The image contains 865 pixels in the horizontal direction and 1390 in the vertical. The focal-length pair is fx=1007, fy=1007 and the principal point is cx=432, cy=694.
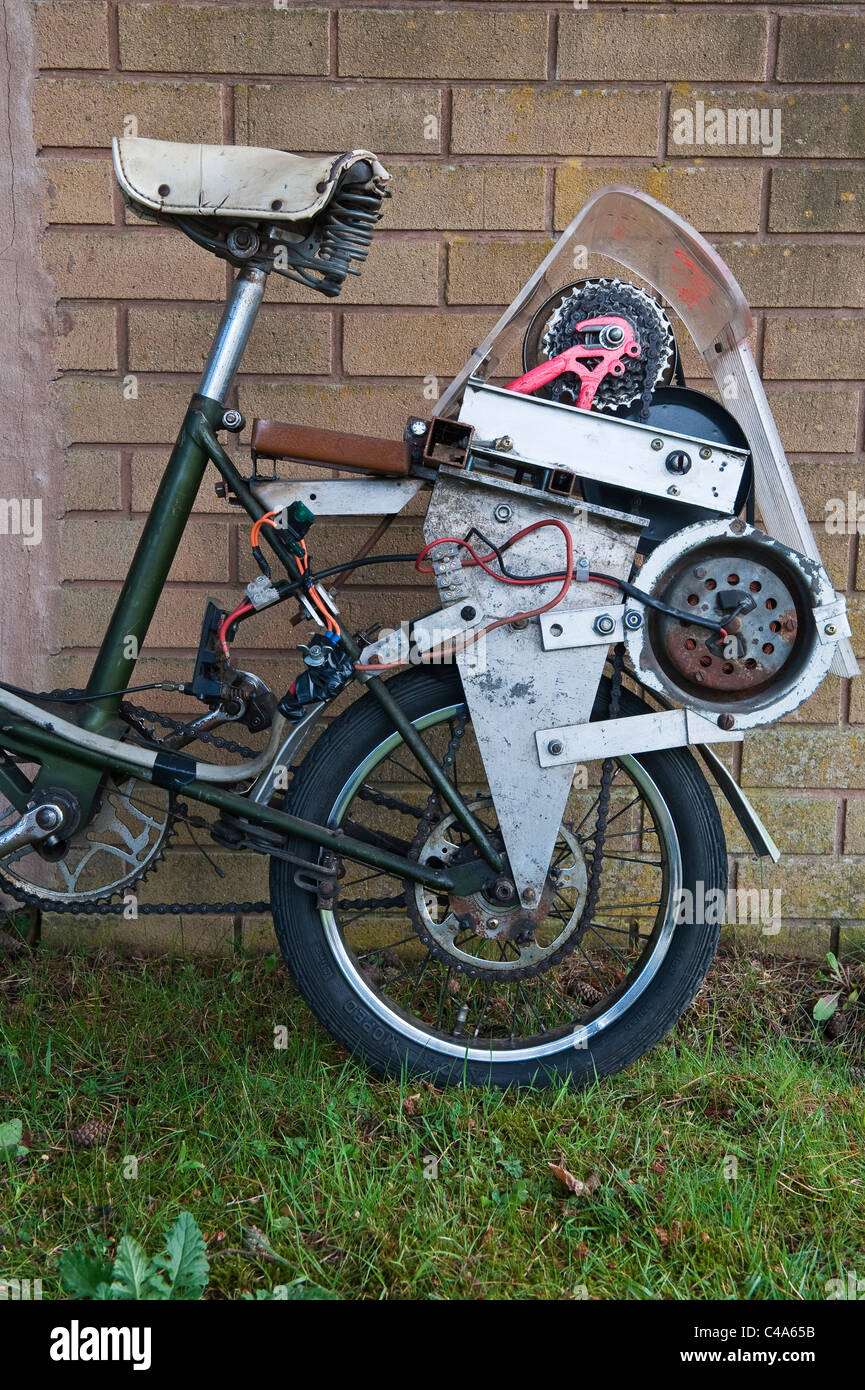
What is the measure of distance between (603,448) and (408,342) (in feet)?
2.94

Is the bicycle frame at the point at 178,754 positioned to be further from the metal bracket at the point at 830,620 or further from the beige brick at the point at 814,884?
the beige brick at the point at 814,884

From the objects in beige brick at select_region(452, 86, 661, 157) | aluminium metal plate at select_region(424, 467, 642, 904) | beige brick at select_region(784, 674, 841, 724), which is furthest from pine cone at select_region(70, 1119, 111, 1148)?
beige brick at select_region(452, 86, 661, 157)

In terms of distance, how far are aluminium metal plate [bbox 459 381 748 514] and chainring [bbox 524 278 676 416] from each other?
0.07m

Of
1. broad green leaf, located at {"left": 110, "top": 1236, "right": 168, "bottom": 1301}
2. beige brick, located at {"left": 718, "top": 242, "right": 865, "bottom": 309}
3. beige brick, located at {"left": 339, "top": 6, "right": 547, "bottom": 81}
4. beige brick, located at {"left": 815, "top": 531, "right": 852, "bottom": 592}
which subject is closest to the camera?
broad green leaf, located at {"left": 110, "top": 1236, "right": 168, "bottom": 1301}

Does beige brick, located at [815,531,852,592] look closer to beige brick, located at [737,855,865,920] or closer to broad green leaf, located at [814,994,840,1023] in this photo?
beige brick, located at [737,855,865,920]

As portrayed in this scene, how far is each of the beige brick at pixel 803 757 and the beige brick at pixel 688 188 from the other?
1.42 m

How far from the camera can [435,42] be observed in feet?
8.77

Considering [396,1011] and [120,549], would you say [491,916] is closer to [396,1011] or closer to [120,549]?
[396,1011]

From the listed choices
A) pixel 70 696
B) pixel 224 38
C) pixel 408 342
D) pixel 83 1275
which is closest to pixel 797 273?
pixel 408 342

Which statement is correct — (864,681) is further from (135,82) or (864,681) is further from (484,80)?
(135,82)

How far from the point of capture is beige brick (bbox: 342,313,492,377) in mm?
2779

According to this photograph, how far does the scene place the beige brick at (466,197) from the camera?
2.72 meters

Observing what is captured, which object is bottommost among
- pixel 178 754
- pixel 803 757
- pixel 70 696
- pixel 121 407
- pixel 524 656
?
pixel 803 757

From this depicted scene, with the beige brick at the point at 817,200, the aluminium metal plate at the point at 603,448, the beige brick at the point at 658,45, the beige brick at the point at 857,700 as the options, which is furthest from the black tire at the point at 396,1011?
the beige brick at the point at 658,45
